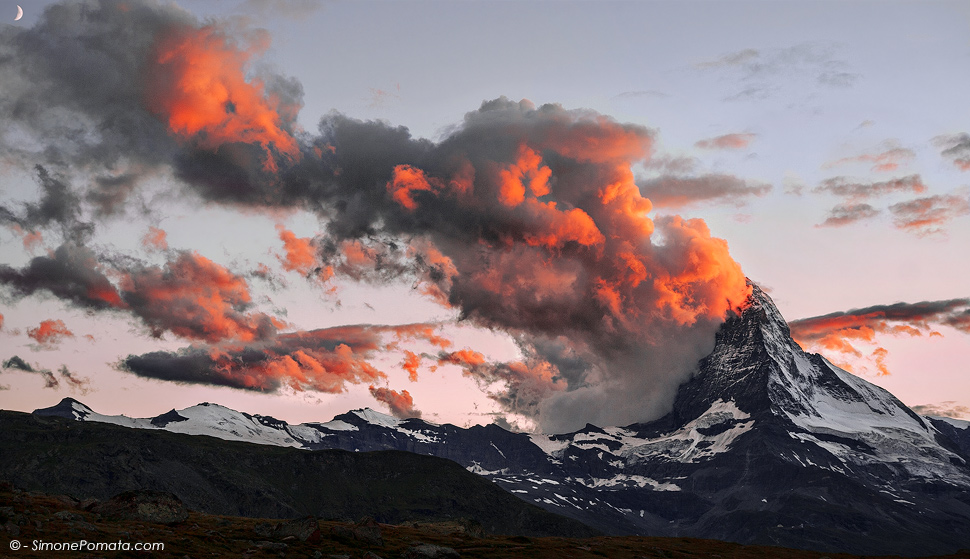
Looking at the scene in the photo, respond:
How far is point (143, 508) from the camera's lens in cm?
10406

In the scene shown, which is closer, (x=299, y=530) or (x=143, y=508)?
(x=143, y=508)

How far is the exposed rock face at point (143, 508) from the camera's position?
338 ft

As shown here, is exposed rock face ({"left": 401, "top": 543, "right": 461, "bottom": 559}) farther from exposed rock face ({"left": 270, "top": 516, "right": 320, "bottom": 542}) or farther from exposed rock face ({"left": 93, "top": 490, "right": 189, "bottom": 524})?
exposed rock face ({"left": 93, "top": 490, "right": 189, "bottom": 524})

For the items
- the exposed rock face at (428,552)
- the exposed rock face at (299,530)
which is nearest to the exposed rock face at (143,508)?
the exposed rock face at (299,530)

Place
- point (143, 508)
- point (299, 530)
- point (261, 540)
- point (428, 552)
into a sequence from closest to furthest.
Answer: point (261, 540) < point (143, 508) < point (299, 530) < point (428, 552)

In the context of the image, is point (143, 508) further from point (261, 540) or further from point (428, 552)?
point (428, 552)

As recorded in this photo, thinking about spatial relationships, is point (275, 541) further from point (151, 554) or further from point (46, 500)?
point (46, 500)

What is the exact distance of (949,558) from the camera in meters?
130

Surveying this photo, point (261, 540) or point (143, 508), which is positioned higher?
point (143, 508)

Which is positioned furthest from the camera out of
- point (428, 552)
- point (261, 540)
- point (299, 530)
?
point (428, 552)

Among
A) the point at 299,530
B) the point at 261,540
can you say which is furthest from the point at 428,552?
the point at 261,540

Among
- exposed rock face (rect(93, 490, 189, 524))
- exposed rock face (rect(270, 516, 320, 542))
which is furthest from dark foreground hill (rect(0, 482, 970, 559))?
exposed rock face (rect(93, 490, 189, 524))

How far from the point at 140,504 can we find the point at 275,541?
18969mm

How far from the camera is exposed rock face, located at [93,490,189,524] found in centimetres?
10288
